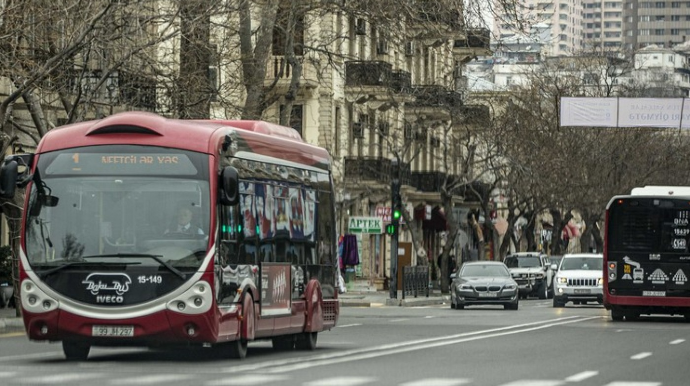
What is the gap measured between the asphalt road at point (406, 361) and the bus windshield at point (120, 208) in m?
1.25

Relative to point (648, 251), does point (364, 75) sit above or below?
above

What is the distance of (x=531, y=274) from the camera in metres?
65.9

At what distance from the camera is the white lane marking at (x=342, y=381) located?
1659 centimetres

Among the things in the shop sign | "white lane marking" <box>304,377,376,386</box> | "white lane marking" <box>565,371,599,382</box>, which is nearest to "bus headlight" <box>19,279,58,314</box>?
"white lane marking" <box>304,377,376,386</box>

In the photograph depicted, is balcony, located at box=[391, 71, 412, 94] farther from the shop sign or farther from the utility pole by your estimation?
the utility pole

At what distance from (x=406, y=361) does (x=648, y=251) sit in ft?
60.6

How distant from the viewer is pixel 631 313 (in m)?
39.8

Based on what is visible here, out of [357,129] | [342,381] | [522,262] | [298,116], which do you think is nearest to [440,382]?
[342,381]

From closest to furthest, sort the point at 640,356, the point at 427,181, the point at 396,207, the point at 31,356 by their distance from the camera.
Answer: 1. the point at 31,356
2. the point at 640,356
3. the point at 396,207
4. the point at 427,181

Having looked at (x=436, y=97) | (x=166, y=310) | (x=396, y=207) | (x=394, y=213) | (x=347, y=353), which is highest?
(x=436, y=97)

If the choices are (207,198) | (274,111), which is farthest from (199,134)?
(274,111)

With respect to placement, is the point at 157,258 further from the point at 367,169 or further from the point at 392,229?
the point at 367,169

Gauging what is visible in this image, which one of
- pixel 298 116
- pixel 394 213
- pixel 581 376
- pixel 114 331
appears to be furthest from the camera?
pixel 298 116

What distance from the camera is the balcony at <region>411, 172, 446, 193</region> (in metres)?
77.8
